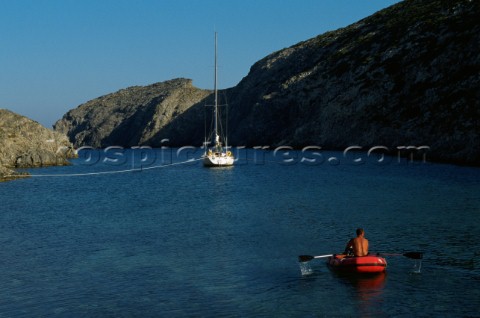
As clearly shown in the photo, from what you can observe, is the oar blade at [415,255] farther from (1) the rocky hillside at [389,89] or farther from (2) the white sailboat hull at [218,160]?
(2) the white sailboat hull at [218,160]

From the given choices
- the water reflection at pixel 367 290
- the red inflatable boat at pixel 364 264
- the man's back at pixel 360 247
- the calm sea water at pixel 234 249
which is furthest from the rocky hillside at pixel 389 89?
the water reflection at pixel 367 290

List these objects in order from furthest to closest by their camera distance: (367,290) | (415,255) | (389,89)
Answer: (389,89), (415,255), (367,290)

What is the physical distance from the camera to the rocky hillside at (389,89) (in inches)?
4176

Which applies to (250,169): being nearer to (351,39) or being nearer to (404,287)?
(404,287)

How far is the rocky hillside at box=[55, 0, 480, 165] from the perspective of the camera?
106 meters

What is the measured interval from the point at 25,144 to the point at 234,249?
326 ft

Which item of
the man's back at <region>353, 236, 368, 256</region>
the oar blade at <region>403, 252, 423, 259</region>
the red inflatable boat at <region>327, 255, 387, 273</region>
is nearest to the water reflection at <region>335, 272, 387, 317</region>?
the red inflatable boat at <region>327, 255, 387, 273</region>

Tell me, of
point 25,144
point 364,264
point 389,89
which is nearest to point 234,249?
point 364,264

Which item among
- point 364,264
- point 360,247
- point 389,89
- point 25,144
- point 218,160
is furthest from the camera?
point 389,89

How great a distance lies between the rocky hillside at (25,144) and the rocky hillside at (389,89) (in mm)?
68370

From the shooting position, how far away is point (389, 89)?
447ft

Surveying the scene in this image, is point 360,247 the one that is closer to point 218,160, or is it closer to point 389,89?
point 218,160

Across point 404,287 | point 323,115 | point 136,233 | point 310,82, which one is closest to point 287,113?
point 310,82

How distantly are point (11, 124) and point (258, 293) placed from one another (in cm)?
12468
